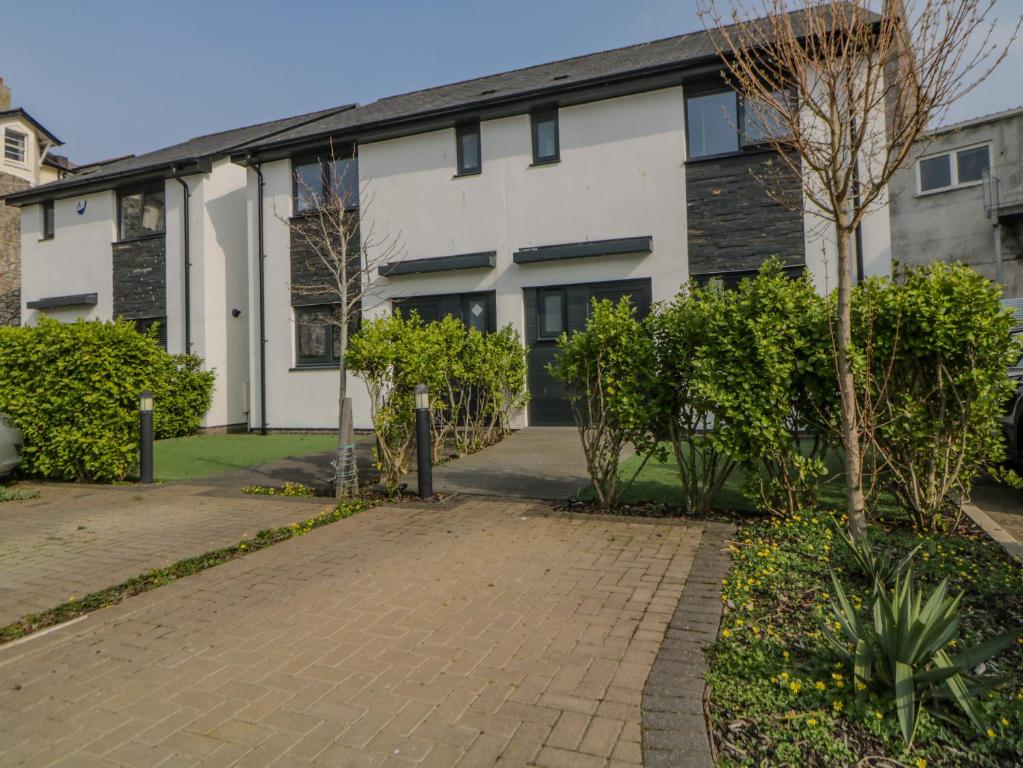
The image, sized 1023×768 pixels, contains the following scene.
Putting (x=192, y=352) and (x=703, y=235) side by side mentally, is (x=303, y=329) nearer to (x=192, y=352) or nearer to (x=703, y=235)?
(x=192, y=352)

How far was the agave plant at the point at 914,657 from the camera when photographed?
8.27ft

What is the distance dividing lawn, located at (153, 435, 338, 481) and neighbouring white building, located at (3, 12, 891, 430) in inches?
47.0

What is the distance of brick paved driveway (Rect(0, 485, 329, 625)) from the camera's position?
4.63m

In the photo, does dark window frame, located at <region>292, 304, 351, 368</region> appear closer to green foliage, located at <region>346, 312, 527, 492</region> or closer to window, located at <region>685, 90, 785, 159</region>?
green foliage, located at <region>346, 312, 527, 492</region>

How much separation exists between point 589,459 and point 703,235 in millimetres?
7037

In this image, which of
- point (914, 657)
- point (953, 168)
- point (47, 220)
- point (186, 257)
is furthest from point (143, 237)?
point (953, 168)

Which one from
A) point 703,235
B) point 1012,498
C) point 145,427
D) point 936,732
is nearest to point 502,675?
point 936,732

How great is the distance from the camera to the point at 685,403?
5.77 metres

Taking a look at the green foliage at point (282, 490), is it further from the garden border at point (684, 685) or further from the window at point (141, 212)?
the window at point (141, 212)

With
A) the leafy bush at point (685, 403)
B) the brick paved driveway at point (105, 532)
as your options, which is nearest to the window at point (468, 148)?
the brick paved driveway at point (105, 532)

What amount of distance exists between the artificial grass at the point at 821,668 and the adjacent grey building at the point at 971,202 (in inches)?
718

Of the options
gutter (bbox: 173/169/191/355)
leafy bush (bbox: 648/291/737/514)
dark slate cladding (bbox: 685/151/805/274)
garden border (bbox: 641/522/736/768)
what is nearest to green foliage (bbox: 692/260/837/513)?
leafy bush (bbox: 648/291/737/514)

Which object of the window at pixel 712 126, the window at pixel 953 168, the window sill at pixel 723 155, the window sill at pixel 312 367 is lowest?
the window sill at pixel 312 367

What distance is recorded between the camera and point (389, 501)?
7.07 metres
